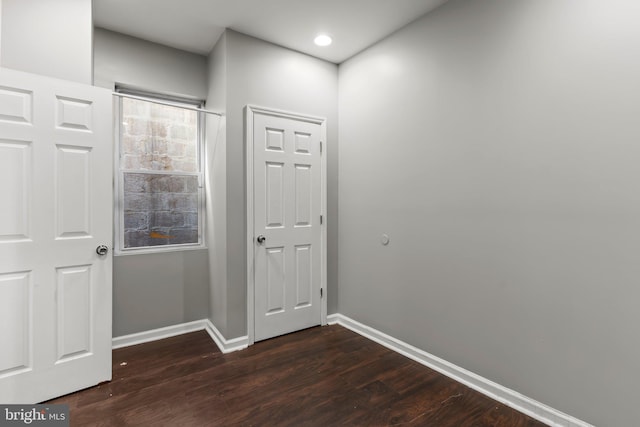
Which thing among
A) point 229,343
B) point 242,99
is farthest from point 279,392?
point 242,99

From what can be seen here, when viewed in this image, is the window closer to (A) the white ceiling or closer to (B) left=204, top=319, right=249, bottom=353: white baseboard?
(A) the white ceiling

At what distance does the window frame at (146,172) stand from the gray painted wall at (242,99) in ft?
1.29

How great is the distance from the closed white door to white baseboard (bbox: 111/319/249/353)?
0.66 m

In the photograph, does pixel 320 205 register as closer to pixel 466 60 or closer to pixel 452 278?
pixel 452 278

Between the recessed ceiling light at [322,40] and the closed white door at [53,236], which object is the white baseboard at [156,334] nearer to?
the closed white door at [53,236]

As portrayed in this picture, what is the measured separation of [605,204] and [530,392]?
1.18m

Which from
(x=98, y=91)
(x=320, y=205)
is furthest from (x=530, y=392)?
(x=98, y=91)

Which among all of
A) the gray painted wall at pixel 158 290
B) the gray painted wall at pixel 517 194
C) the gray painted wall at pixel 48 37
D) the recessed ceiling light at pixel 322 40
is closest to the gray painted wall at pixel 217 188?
the gray painted wall at pixel 158 290

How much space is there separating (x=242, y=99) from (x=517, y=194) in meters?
2.27

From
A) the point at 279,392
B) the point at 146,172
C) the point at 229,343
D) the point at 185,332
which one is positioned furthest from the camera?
the point at 185,332

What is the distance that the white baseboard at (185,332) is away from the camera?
271 cm

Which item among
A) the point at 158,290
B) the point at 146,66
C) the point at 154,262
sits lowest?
the point at 158,290

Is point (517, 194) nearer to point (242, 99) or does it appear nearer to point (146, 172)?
point (242, 99)

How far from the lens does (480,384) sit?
211cm
